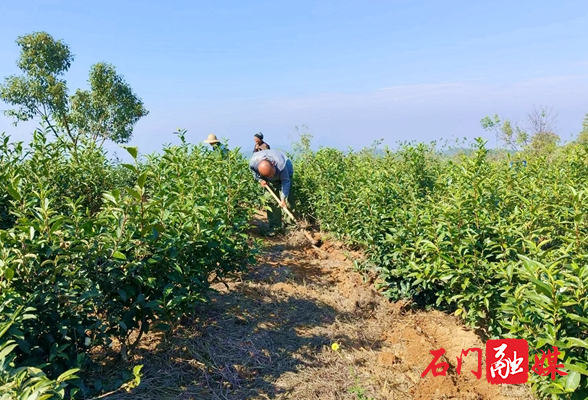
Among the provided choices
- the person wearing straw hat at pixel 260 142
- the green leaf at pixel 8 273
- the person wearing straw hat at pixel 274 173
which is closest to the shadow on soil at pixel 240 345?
the green leaf at pixel 8 273

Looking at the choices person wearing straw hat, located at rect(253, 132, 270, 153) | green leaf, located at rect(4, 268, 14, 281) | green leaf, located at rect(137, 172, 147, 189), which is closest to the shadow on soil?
green leaf, located at rect(4, 268, 14, 281)

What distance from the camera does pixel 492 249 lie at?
316cm

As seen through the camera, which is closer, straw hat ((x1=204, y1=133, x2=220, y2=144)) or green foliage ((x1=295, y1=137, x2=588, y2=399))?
green foliage ((x1=295, y1=137, x2=588, y2=399))

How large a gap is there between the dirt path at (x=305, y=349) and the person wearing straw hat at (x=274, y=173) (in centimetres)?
243

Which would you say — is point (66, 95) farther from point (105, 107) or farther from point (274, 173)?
point (274, 173)

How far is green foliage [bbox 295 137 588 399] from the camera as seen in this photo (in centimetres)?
211

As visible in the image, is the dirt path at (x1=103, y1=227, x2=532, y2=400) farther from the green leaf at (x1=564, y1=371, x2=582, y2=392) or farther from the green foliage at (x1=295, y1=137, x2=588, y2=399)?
the green leaf at (x1=564, y1=371, x2=582, y2=392)

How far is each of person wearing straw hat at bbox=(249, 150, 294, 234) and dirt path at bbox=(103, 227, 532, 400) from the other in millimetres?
2429

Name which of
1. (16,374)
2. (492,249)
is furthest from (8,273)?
(492,249)

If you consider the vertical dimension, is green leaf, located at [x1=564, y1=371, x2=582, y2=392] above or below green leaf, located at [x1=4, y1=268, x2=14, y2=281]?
below

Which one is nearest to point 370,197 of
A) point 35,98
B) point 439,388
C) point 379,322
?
point 379,322

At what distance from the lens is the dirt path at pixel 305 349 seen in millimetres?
2838

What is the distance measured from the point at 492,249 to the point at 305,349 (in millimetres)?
1766

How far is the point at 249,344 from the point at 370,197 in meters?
2.31
